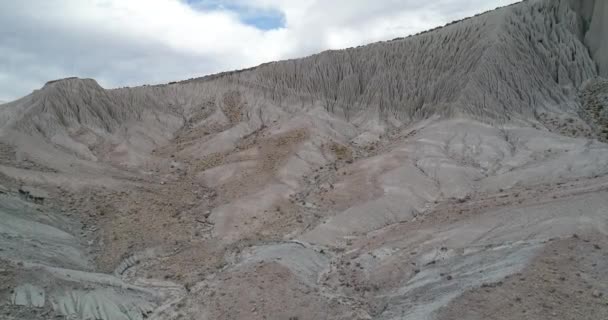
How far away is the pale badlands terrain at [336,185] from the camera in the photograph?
56.0 feet

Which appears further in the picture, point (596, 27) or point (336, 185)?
point (596, 27)

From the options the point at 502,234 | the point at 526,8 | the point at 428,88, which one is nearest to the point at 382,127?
the point at 428,88

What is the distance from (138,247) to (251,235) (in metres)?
5.30

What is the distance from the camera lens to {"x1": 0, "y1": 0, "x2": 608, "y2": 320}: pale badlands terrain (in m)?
17.1

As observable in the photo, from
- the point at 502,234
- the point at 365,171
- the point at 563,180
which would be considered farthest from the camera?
the point at 365,171

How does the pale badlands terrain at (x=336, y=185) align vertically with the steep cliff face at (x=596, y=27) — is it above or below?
below

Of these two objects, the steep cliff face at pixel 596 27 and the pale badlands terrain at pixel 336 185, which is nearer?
the pale badlands terrain at pixel 336 185

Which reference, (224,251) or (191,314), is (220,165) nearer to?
(224,251)

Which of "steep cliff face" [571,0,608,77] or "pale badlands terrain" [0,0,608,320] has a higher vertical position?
"steep cliff face" [571,0,608,77]

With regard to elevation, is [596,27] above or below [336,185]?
above

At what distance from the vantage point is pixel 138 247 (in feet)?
77.7

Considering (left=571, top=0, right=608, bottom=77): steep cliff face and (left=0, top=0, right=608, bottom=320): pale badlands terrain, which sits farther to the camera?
(left=571, top=0, right=608, bottom=77): steep cliff face

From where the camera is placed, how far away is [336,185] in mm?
30078

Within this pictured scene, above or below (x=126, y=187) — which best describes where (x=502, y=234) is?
below
